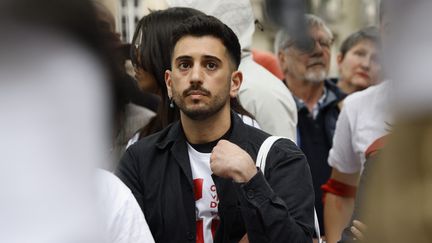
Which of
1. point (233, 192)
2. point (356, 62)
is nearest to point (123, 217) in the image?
point (233, 192)

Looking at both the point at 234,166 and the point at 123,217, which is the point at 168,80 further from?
the point at 123,217

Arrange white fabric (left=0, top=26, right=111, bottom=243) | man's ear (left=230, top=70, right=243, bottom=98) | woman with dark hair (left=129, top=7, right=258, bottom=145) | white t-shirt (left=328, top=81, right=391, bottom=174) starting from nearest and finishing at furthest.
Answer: white fabric (left=0, top=26, right=111, bottom=243), man's ear (left=230, top=70, right=243, bottom=98), woman with dark hair (left=129, top=7, right=258, bottom=145), white t-shirt (left=328, top=81, right=391, bottom=174)

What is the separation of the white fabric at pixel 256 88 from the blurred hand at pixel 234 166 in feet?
4.01

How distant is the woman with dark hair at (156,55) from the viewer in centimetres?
454

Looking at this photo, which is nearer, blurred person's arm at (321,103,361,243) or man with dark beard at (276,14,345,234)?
blurred person's arm at (321,103,361,243)

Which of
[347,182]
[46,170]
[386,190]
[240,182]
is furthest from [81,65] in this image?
[347,182]

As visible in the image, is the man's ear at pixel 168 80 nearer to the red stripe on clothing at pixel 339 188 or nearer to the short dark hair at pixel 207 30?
the short dark hair at pixel 207 30

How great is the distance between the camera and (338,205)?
200 inches

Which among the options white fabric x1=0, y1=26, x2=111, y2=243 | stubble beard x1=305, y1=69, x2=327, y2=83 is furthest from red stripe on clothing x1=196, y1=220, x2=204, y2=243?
stubble beard x1=305, y1=69, x2=327, y2=83

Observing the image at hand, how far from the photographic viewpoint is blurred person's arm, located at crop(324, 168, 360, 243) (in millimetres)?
5051

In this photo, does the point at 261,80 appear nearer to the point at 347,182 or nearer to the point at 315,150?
the point at 347,182

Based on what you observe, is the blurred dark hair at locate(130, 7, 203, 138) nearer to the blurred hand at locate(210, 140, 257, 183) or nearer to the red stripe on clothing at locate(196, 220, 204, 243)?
the red stripe on clothing at locate(196, 220, 204, 243)

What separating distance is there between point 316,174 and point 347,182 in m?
1.00

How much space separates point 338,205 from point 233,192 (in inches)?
62.5
